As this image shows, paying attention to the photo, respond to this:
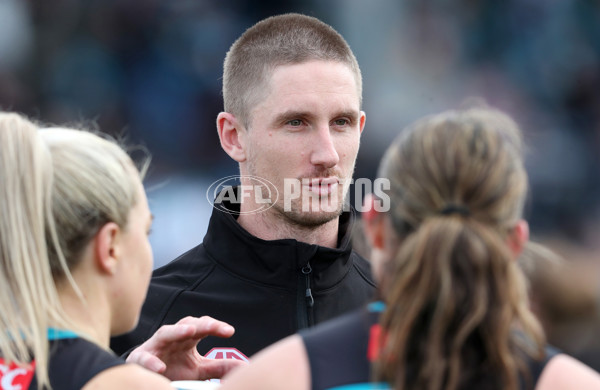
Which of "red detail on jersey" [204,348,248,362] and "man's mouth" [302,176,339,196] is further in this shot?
"man's mouth" [302,176,339,196]

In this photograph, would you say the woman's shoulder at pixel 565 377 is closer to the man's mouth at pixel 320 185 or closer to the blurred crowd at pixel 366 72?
the man's mouth at pixel 320 185

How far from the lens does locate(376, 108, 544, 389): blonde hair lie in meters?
1.65

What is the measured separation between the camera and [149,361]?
2562 millimetres

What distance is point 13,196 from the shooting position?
1.95 m

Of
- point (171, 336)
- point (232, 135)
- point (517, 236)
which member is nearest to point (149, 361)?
point (171, 336)

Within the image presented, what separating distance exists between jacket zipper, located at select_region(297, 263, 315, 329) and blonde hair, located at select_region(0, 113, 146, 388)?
1.33 metres

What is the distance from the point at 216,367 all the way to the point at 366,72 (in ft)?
17.1

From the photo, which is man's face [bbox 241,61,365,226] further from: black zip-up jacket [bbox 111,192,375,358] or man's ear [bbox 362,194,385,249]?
man's ear [bbox 362,194,385,249]

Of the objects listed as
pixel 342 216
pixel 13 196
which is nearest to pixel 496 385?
pixel 13 196

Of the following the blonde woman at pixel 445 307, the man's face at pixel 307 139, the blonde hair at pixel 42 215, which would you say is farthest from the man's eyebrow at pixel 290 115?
the blonde woman at pixel 445 307

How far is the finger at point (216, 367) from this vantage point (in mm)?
2674

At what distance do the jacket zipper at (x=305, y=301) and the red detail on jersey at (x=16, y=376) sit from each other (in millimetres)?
1499

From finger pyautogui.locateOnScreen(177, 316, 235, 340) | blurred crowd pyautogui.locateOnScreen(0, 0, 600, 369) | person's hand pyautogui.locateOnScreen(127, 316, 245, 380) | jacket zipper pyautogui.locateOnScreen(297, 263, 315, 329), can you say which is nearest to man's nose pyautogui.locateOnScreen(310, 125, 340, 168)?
jacket zipper pyautogui.locateOnScreen(297, 263, 315, 329)

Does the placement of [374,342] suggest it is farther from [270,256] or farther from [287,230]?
[287,230]
